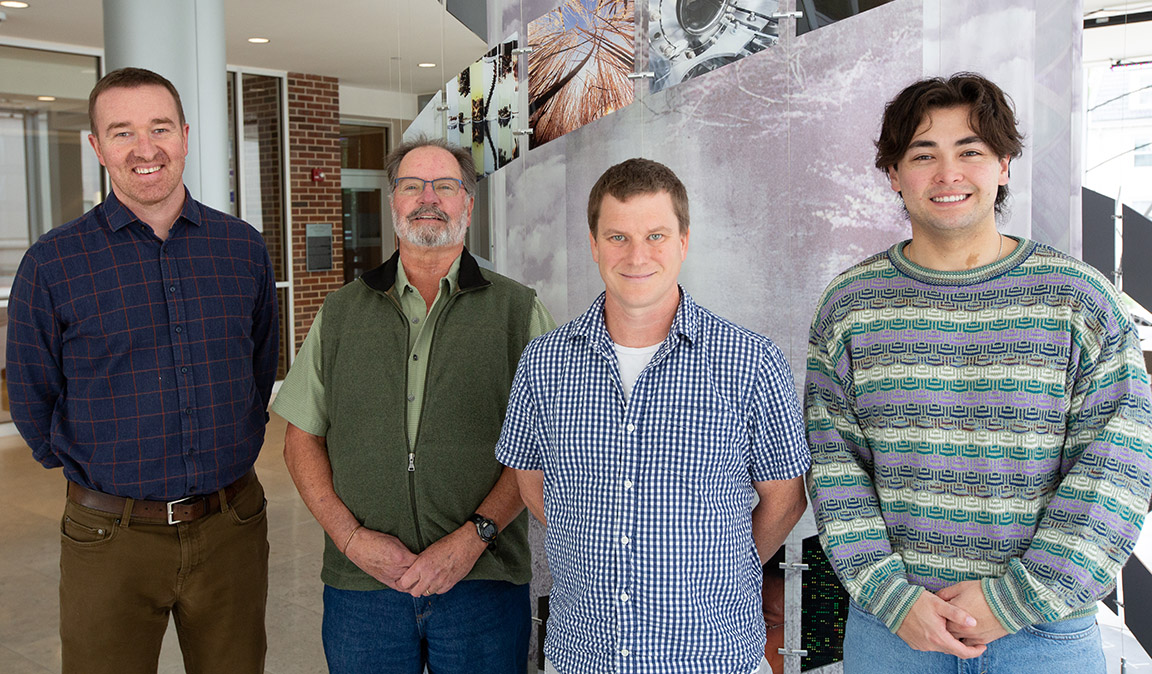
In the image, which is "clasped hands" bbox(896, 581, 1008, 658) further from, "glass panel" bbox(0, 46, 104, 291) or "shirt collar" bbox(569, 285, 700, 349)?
"glass panel" bbox(0, 46, 104, 291)

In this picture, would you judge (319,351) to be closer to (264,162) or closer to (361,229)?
(264,162)

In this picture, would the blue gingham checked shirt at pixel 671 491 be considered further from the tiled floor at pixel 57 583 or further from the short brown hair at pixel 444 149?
the tiled floor at pixel 57 583

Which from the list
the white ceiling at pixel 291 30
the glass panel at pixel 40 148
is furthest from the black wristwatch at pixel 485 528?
the glass panel at pixel 40 148

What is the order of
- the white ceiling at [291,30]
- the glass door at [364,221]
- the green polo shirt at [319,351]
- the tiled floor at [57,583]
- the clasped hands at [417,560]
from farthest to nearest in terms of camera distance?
the glass door at [364,221], the white ceiling at [291,30], the tiled floor at [57,583], the green polo shirt at [319,351], the clasped hands at [417,560]

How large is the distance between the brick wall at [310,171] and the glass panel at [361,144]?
13cm

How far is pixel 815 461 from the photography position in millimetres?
1774

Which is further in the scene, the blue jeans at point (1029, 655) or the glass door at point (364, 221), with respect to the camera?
the glass door at point (364, 221)

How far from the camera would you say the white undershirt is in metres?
Answer: 1.69

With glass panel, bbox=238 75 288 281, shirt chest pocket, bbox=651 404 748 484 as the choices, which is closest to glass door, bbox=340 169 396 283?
glass panel, bbox=238 75 288 281

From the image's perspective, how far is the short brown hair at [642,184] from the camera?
5.41 ft

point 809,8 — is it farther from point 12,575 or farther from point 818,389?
point 12,575

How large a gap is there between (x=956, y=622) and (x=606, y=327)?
787 mm

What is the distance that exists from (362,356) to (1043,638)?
145 cm

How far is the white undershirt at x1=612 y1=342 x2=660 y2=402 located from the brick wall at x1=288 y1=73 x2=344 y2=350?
832 centimetres
